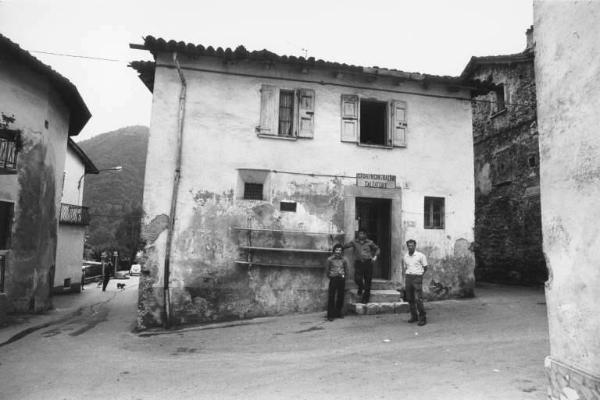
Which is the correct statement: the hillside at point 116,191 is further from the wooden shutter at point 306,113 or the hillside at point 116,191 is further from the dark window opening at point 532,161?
the dark window opening at point 532,161

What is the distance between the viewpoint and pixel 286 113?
1070 cm

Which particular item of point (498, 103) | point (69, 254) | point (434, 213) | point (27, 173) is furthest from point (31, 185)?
point (498, 103)

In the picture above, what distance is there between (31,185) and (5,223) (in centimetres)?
131

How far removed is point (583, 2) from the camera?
9.41ft

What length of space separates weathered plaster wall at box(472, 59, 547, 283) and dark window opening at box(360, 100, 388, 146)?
3.80 m

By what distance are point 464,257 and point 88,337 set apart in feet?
30.0

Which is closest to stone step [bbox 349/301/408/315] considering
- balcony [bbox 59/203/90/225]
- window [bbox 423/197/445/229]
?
window [bbox 423/197/445/229]

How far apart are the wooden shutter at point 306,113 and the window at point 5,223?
8.34 metres

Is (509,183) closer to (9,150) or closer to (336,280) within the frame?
(336,280)

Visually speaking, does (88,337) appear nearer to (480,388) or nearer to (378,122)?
(480,388)

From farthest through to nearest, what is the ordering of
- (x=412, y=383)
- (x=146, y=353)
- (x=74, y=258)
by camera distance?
1. (x=74, y=258)
2. (x=146, y=353)
3. (x=412, y=383)

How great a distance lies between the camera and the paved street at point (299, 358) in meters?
5.07

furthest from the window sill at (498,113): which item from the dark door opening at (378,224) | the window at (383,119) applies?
the dark door opening at (378,224)

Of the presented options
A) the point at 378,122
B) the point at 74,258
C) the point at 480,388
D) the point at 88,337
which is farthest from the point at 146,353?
the point at 74,258
